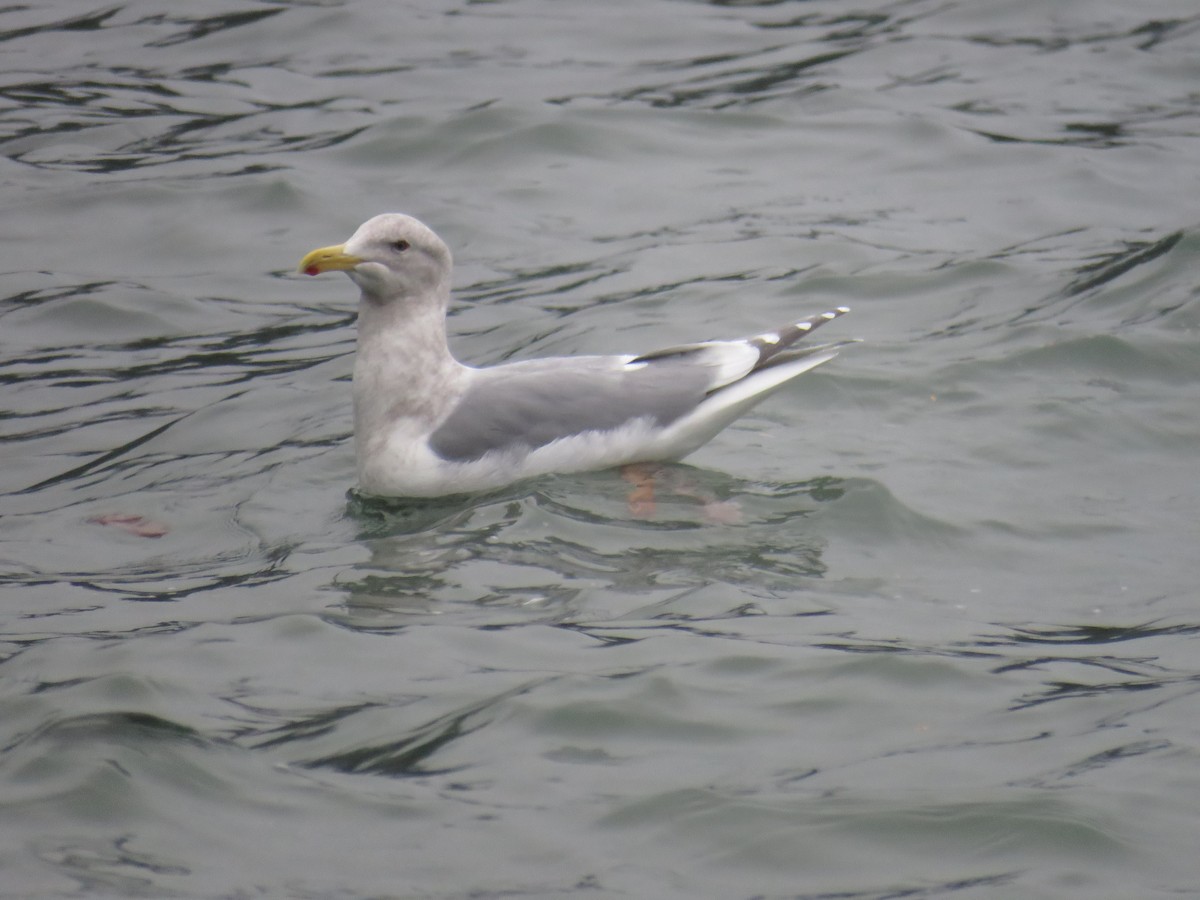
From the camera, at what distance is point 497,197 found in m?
11.5

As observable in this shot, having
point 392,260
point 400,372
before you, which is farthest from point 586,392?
point 392,260

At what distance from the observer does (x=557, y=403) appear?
7.18 m

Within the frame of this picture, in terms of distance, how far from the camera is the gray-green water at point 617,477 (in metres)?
4.76

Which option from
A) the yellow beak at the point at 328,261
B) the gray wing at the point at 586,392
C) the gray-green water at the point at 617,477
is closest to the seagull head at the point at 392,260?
the yellow beak at the point at 328,261

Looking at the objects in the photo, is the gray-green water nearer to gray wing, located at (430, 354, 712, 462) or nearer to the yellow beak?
gray wing, located at (430, 354, 712, 462)

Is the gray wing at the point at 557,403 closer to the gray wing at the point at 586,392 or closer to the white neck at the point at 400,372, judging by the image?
the gray wing at the point at 586,392

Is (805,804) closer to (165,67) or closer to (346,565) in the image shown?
(346,565)

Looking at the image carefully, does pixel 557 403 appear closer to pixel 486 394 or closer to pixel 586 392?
pixel 586 392

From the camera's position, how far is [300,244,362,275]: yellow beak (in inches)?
275

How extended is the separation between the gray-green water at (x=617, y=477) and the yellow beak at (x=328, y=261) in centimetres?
107

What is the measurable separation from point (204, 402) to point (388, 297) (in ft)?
6.04

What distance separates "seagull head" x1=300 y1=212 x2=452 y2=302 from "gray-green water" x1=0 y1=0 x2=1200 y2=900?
0.99 metres

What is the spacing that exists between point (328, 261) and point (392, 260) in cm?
33

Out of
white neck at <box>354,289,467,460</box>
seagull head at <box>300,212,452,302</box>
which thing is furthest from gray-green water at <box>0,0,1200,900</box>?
seagull head at <box>300,212,452,302</box>
